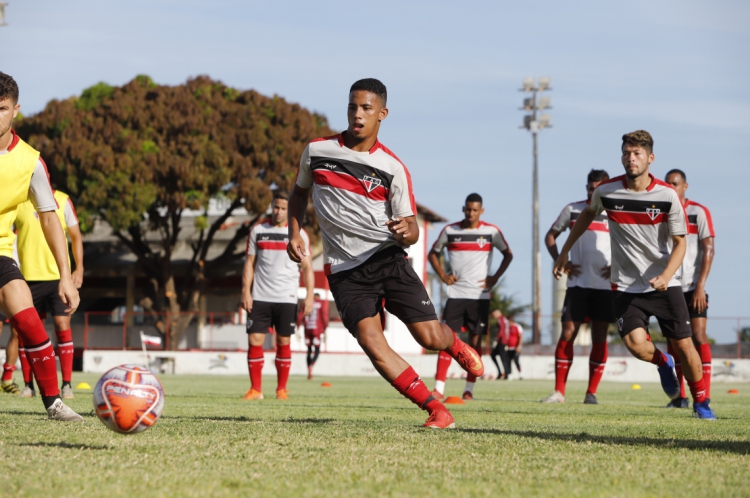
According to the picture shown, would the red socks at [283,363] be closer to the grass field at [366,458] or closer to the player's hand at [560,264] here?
the player's hand at [560,264]

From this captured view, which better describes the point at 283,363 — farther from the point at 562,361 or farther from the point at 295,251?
the point at 295,251

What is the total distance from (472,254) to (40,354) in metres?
6.76

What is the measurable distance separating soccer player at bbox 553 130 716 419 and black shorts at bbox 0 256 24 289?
16.4 feet

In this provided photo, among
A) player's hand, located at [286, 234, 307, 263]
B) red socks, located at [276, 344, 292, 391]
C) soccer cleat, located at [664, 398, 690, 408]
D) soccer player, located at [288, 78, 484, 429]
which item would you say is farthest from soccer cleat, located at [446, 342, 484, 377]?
red socks, located at [276, 344, 292, 391]

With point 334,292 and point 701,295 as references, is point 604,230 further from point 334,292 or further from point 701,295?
point 334,292

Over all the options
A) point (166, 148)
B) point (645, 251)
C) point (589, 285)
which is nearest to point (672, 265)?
point (645, 251)

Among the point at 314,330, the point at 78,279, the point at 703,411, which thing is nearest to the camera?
the point at 78,279

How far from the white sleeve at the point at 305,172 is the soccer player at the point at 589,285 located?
17.0ft

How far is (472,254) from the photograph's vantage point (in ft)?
40.3

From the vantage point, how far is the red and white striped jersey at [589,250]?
11578 mm

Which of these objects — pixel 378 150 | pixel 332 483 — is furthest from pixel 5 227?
pixel 332 483

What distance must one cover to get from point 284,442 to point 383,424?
5.27 ft

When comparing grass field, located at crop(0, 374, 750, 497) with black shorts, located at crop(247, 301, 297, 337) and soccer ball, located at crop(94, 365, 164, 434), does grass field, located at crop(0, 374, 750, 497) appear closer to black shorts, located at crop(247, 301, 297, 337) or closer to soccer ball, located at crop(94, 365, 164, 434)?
soccer ball, located at crop(94, 365, 164, 434)

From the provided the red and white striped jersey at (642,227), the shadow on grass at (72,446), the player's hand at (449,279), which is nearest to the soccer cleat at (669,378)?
the red and white striped jersey at (642,227)
